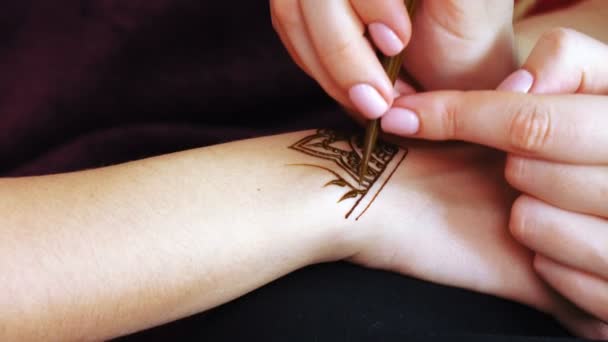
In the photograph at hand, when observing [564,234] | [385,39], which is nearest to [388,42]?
[385,39]

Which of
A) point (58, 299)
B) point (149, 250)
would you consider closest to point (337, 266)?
point (149, 250)

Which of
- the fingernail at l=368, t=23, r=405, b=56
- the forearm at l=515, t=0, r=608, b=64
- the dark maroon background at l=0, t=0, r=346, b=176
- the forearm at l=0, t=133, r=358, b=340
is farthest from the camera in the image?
the forearm at l=515, t=0, r=608, b=64

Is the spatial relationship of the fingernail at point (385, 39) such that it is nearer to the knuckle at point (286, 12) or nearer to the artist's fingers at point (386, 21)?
the artist's fingers at point (386, 21)

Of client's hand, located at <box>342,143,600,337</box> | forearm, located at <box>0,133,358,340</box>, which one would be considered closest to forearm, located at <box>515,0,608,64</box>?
client's hand, located at <box>342,143,600,337</box>

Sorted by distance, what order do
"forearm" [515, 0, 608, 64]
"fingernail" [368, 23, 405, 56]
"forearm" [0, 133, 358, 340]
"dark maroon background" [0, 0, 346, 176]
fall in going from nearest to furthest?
"forearm" [0, 133, 358, 340]
"fingernail" [368, 23, 405, 56]
"dark maroon background" [0, 0, 346, 176]
"forearm" [515, 0, 608, 64]

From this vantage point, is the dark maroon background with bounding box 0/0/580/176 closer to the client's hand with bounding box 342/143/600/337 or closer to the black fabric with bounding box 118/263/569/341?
the client's hand with bounding box 342/143/600/337

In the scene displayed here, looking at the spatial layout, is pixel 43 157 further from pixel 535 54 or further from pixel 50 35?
pixel 535 54

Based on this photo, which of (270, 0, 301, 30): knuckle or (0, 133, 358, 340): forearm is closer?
(0, 133, 358, 340): forearm

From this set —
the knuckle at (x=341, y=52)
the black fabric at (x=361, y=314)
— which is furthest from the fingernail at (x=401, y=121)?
the black fabric at (x=361, y=314)

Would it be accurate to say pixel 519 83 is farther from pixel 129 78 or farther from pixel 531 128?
pixel 129 78
